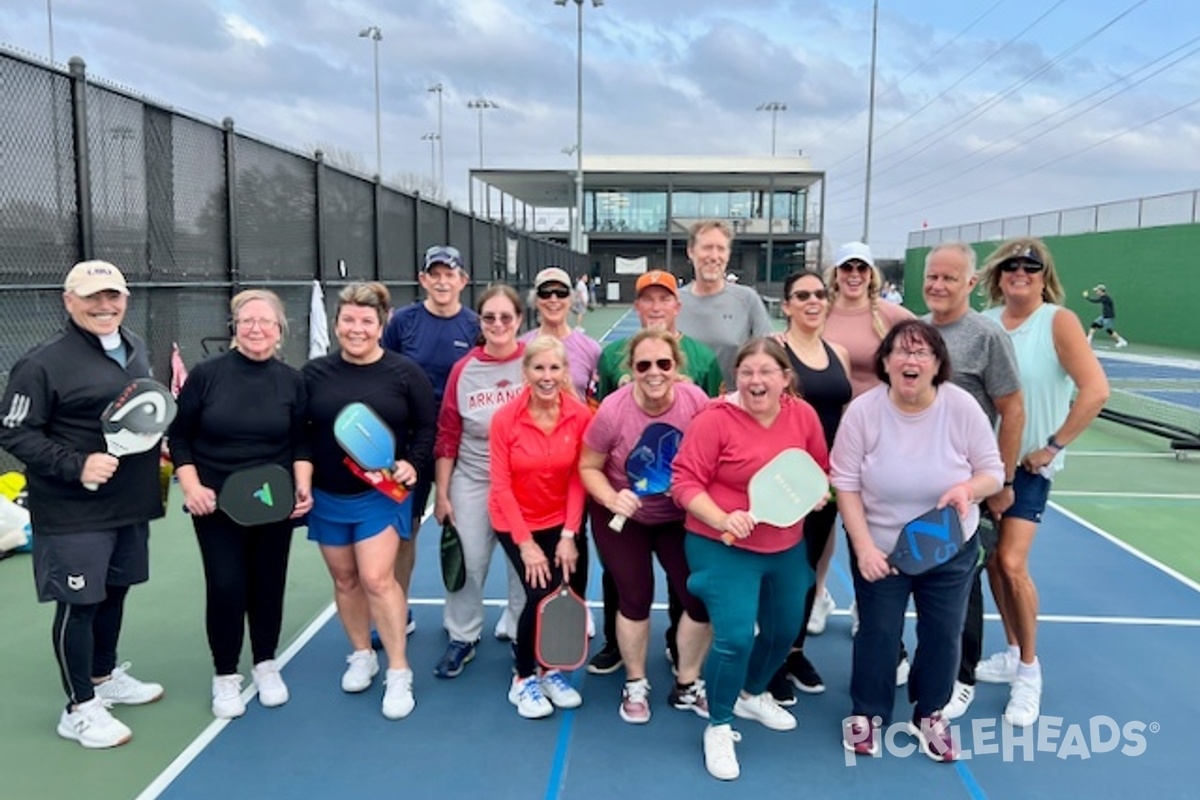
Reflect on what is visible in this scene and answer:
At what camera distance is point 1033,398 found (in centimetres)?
371

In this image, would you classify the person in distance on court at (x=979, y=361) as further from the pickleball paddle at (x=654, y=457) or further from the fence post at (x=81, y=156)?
the fence post at (x=81, y=156)

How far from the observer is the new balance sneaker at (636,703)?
3715mm

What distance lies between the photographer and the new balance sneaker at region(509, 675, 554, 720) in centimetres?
373

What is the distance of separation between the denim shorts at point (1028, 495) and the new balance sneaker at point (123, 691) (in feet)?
12.6

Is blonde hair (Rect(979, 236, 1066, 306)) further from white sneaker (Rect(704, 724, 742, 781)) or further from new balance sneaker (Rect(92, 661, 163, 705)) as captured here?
new balance sneaker (Rect(92, 661, 163, 705))

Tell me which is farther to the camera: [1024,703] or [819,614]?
[819,614]

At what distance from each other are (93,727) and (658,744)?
88.6 inches

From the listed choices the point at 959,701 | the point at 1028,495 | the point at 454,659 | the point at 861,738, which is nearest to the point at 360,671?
the point at 454,659

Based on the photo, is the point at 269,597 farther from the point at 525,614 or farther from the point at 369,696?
the point at 525,614

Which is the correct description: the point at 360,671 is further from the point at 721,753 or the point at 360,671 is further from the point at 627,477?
the point at 721,753

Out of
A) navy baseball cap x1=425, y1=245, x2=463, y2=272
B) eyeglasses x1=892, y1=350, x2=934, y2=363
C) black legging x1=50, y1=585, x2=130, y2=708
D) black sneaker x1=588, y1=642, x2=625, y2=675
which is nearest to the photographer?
eyeglasses x1=892, y1=350, x2=934, y2=363

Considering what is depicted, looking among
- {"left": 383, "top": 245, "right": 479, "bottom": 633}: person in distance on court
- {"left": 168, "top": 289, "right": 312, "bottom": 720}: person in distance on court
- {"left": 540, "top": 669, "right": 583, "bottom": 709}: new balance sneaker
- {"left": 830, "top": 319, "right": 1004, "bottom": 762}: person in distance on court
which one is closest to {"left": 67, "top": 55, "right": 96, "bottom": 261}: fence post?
{"left": 383, "top": 245, "right": 479, "bottom": 633}: person in distance on court

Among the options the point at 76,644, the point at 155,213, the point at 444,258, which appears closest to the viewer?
the point at 76,644

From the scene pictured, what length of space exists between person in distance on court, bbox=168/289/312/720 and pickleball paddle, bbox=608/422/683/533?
1.39m
